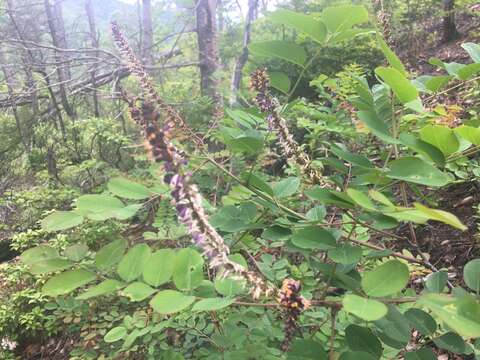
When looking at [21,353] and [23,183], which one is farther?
[23,183]

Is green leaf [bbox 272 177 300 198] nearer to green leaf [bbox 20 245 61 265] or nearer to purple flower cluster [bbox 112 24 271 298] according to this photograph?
purple flower cluster [bbox 112 24 271 298]

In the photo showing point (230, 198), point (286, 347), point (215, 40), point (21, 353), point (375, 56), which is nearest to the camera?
point (286, 347)

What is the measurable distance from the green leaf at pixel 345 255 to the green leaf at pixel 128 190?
1.78 feet

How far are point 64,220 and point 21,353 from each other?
4.04 m

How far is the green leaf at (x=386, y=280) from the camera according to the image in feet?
2.79

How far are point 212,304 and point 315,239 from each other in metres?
0.32

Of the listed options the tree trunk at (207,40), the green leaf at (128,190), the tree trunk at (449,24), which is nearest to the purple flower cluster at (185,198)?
the green leaf at (128,190)

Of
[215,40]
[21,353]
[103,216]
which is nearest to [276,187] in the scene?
[103,216]

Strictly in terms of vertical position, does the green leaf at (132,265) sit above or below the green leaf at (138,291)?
above

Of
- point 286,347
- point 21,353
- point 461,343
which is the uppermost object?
point 461,343

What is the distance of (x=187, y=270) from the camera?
1033 millimetres

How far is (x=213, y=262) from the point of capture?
884 millimetres

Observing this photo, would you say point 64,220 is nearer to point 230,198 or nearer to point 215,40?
point 230,198

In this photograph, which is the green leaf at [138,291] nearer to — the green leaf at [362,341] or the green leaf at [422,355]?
the green leaf at [362,341]
